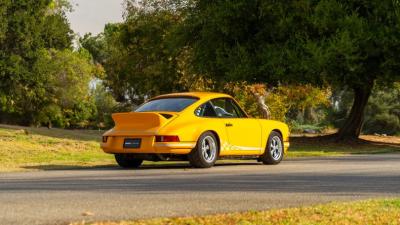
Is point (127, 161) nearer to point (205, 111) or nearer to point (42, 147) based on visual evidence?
point (205, 111)

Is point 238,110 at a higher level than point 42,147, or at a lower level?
higher

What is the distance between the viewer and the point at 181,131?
13898 mm

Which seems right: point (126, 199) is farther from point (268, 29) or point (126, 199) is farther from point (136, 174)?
point (268, 29)

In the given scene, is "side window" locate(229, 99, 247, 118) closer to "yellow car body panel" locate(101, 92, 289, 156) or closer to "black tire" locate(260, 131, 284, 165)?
"yellow car body panel" locate(101, 92, 289, 156)

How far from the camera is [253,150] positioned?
1558 cm

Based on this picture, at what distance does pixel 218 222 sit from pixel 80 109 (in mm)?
59797

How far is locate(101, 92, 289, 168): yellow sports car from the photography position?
13898 mm

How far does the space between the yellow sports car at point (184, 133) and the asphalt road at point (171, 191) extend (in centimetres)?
48

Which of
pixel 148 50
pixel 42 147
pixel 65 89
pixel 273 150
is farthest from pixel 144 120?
pixel 65 89

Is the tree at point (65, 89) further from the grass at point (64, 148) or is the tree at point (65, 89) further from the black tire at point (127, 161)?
the black tire at point (127, 161)

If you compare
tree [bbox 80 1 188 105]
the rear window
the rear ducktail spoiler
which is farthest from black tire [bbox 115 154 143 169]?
tree [bbox 80 1 188 105]

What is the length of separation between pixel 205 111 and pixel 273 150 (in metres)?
2.23

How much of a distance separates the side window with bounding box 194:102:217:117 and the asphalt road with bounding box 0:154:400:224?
52.7 inches

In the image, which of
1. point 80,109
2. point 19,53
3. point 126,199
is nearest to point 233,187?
point 126,199
